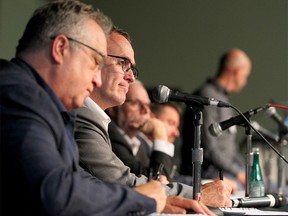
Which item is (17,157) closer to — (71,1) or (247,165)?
(71,1)

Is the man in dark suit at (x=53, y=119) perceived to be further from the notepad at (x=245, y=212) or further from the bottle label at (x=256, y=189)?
the bottle label at (x=256, y=189)

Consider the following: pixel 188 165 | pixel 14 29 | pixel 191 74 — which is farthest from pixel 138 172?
pixel 191 74

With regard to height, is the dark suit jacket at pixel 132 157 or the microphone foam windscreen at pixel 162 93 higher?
the microphone foam windscreen at pixel 162 93

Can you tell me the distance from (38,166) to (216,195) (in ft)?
3.29

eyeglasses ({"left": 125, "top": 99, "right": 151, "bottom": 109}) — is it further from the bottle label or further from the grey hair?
the grey hair

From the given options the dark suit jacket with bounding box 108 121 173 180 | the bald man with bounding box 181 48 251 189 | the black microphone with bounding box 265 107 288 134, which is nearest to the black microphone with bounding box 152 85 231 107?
the black microphone with bounding box 265 107 288 134

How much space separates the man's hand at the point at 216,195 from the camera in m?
2.27

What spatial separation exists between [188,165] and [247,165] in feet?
6.07

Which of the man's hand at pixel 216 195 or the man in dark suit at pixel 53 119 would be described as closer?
the man in dark suit at pixel 53 119

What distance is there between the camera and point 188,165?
461cm

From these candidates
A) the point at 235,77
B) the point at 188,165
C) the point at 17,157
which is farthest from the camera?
the point at 235,77

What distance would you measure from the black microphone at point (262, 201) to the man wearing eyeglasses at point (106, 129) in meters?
0.07

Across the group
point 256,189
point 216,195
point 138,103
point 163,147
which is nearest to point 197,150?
point 216,195

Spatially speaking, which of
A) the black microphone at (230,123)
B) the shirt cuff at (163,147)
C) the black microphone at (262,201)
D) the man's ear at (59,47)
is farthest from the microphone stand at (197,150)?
the shirt cuff at (163,147)
